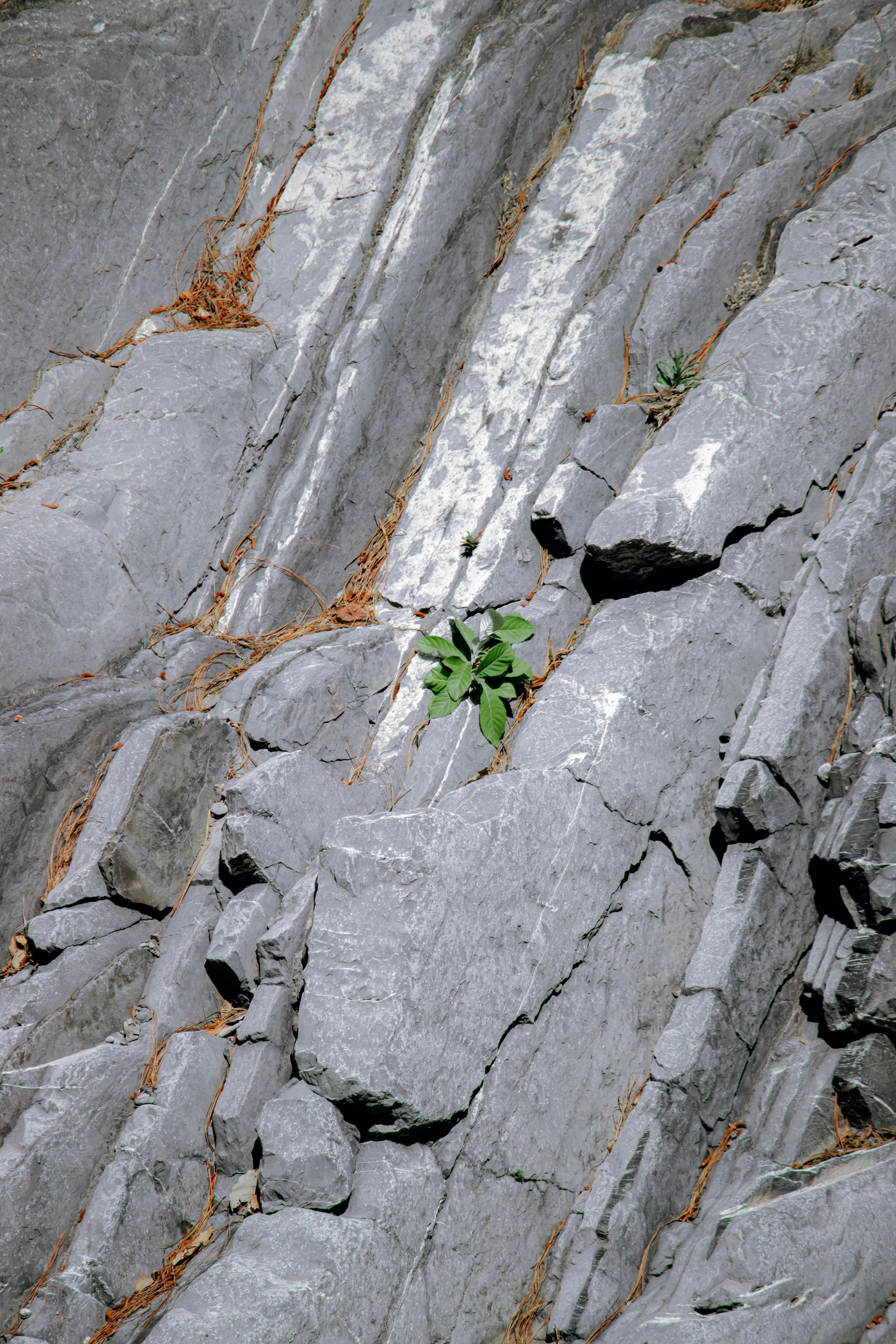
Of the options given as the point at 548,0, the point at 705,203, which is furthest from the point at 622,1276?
the point at 548,0

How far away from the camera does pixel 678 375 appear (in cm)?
478

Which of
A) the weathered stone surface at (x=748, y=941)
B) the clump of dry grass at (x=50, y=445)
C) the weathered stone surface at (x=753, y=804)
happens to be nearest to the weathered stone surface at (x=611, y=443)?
the weathered stone surface at (x=753, y=804)

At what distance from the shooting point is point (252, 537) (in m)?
5.10

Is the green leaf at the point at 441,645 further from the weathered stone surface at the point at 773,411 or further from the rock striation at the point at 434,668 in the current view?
the weathered stone surface at the point at 773,411

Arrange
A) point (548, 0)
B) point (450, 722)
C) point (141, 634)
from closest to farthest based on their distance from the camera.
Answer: point (450, 722) → point (141, 634) → point (548, 0)

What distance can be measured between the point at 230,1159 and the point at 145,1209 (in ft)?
1.19

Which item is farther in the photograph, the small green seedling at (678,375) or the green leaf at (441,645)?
the small green seedling at (678,375)

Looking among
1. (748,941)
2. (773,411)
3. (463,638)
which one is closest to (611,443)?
A: (773,411)

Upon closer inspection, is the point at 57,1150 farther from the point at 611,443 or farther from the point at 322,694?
the point at 611,443

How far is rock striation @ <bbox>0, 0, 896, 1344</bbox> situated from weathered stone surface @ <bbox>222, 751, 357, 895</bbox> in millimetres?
26

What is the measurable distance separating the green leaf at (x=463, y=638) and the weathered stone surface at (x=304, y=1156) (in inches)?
86.5

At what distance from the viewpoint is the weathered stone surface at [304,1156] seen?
3.08 meters

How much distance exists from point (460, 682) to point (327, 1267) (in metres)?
2.49

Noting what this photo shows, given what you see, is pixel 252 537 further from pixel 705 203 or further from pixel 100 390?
pixel 705 203
